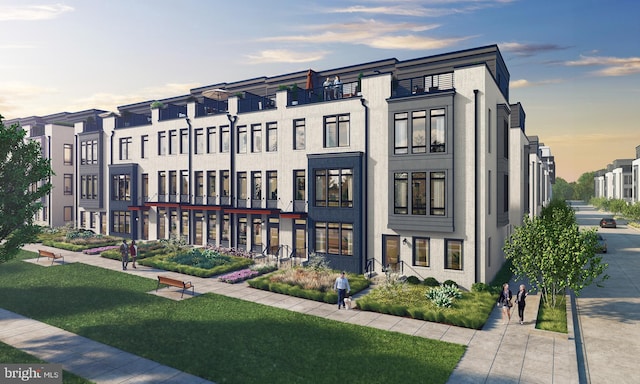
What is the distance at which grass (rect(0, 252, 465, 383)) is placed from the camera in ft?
41.3

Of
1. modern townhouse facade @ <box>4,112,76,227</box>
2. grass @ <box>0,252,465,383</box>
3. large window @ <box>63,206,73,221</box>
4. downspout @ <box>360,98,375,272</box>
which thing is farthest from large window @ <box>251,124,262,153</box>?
large window @ <box>63,206,73,221</box>

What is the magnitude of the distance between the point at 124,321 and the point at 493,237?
21101 millimetres

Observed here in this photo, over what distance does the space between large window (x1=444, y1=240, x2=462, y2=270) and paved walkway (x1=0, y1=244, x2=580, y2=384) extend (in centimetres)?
386

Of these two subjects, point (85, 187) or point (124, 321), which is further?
point (85, 187)

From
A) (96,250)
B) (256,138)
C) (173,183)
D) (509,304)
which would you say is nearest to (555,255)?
(509,304)

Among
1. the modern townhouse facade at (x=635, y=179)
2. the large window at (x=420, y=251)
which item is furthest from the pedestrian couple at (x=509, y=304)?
the modern townhouse facade at (x=635, y=179)

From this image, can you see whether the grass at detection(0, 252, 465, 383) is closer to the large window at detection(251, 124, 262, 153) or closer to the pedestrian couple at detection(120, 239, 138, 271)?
the pedestrian couple at detection(120, 239, 138, 271)

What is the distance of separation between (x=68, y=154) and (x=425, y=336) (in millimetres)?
50385

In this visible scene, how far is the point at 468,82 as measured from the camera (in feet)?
74.3

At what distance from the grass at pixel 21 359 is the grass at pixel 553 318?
17206 millimetres

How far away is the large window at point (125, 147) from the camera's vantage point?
41.0 metres

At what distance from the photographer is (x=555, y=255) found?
18.3 metres

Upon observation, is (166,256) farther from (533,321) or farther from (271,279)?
(533,321)

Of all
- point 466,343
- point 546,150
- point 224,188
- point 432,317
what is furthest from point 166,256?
point 546,150
